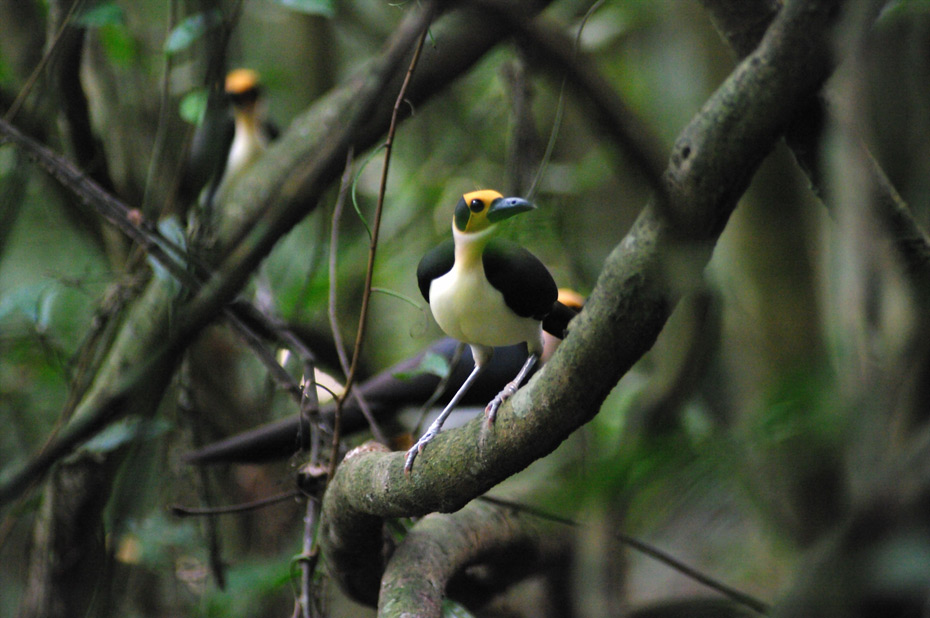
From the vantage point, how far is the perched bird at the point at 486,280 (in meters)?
0.67

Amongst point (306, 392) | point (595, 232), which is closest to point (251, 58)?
point (595, 232)

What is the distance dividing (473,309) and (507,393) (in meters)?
0.14

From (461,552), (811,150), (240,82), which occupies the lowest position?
(461,552)

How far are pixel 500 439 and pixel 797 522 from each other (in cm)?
116

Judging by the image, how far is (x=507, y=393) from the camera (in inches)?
30.8

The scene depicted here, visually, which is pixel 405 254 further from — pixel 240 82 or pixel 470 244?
pixel 470 244

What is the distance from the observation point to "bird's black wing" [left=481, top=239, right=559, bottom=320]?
67cm

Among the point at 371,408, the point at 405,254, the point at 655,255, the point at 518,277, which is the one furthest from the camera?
the point at 405,254

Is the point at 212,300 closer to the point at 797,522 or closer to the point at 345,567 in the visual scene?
the point at 345,567

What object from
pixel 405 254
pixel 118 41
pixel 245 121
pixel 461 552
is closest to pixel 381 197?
pixel 461 552

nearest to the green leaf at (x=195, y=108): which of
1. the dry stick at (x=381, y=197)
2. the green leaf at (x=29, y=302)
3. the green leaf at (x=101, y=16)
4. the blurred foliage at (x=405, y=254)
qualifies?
the blurred foliage at (x=405, y=254)

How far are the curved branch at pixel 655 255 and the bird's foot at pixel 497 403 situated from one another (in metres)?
0.01

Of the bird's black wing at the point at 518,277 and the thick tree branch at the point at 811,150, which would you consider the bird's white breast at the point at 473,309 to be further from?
the thick tree branch at the point at 811,150

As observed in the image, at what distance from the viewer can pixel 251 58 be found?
A: 4.06 meters
